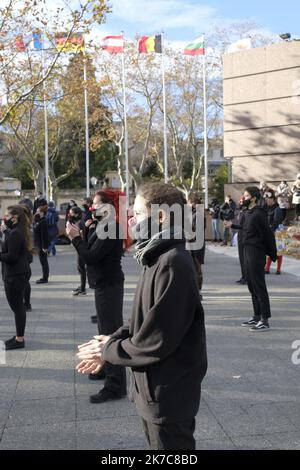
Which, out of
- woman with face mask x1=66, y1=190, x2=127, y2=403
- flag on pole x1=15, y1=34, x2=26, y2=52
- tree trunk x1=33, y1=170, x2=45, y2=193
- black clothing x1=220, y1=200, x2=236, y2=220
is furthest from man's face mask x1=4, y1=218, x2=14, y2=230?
tree trunk x1=33, y1=170, x2=45, y2=193

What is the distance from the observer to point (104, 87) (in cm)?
3659

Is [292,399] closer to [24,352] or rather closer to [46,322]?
[24,352]

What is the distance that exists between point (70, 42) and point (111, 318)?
48.8 ft

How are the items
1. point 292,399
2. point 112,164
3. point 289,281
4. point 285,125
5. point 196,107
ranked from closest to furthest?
1. point 292,399
2. point 289,281
3. point 285,125
4. point 196,107
5. point 112,164

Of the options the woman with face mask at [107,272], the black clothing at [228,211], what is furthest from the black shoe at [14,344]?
the black clothing at [228,211]

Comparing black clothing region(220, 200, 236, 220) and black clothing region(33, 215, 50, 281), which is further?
black clothing region(220, 200, 236, 220)

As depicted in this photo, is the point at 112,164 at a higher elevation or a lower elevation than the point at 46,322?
higher

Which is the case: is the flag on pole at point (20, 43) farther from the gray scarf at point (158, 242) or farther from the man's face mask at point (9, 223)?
the gray scarf at point (158, 242)

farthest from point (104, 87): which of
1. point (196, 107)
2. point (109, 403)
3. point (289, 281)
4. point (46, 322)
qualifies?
point (109, 403)

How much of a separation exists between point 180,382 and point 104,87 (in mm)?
35529

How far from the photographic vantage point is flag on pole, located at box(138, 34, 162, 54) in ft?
96.5

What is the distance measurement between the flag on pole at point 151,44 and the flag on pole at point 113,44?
1.03 meters

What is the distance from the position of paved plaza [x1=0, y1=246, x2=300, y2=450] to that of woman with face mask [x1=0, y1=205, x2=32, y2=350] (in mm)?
295

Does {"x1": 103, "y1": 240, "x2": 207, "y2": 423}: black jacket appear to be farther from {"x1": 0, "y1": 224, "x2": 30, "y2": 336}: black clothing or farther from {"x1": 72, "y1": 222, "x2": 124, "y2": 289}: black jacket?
{"x1": 0, "y1": 224, "x2": 30, "y2": 336}: black clothing
